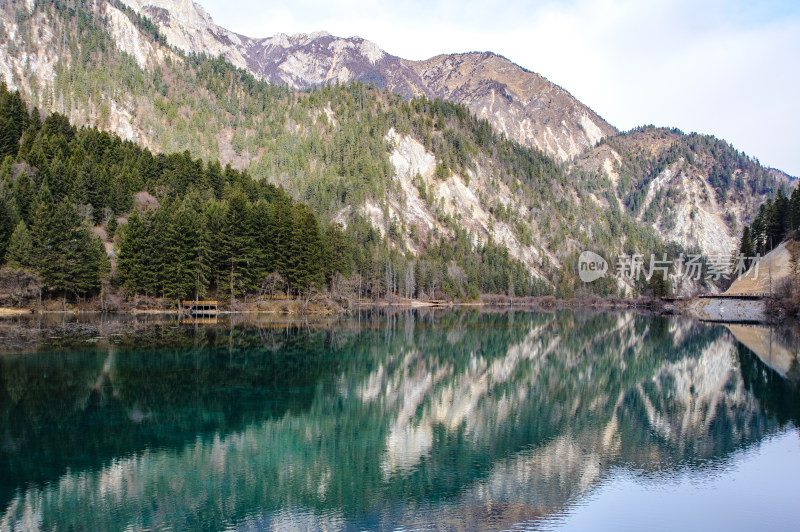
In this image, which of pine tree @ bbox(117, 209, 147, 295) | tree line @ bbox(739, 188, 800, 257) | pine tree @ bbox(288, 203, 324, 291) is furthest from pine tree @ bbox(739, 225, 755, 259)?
pine tree @ bbox(117, 209, 147, 295)

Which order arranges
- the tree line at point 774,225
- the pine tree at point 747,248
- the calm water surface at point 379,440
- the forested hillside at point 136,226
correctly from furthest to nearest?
1. the pine tree at point 747,248
2. the tree line at point 774,225
3. the forested hillside at point 136,226
4. the calm water surface at point 379,440

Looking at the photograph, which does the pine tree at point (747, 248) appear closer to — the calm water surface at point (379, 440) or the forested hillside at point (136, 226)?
the forested hillside at point (136, 226)

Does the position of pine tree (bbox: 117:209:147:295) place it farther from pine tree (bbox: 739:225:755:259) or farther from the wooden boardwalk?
pine tree (bbox: 739:225:755:259)

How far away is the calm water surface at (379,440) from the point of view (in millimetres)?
15016

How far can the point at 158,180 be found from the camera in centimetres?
8969

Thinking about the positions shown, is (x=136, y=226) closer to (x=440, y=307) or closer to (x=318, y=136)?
(x=440, y=307)

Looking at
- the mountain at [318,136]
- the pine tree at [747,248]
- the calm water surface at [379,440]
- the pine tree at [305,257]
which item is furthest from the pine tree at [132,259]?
the pine tree at [747,248]

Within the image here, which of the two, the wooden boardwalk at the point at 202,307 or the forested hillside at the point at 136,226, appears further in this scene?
the wooden boardwalk at the point at 202,307

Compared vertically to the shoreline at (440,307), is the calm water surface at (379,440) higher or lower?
lower

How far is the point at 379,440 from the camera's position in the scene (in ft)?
69.1

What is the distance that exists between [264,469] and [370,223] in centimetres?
11316

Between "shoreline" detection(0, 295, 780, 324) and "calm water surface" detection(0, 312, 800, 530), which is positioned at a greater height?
"shoreline" detection(0, 295, 780, 324)

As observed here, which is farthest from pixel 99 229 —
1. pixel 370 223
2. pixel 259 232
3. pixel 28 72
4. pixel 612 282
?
pixel 612 282

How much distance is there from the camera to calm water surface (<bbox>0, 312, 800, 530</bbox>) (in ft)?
49.3
